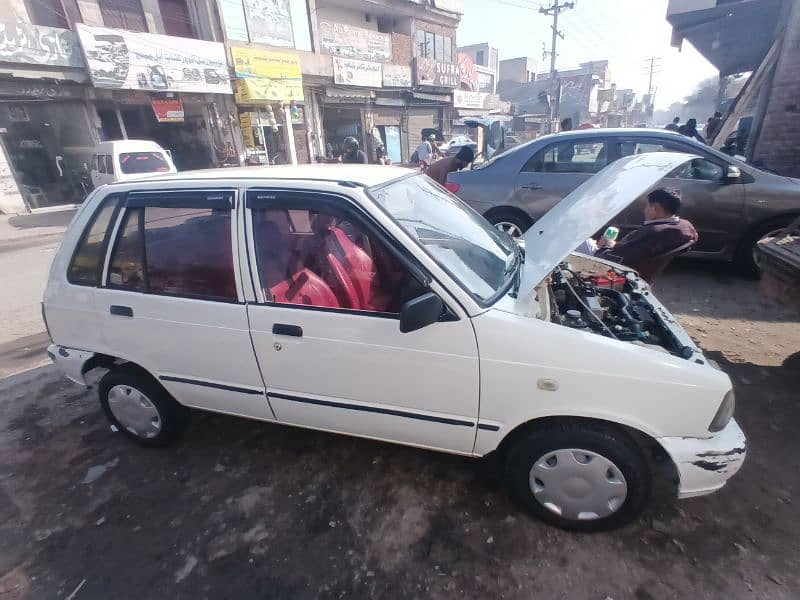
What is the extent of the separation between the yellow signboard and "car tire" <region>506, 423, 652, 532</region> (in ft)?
59.4

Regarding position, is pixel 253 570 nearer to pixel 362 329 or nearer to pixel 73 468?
pixel 362 329

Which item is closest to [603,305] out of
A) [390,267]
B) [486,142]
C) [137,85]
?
[390,267]

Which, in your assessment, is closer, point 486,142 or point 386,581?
point 386,581

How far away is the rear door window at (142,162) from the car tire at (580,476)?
42.7ft

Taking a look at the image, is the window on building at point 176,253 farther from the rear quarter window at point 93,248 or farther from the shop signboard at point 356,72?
the shop signboard at point 356,72

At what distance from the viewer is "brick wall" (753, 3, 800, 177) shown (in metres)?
6.87

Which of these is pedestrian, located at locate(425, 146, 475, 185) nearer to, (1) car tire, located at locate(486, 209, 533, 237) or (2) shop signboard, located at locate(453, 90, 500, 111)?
(1) car tire, located at locate(486, 209, 533, 237)

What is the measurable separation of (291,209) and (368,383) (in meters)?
1.00

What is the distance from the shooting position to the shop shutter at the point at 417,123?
82.1ft

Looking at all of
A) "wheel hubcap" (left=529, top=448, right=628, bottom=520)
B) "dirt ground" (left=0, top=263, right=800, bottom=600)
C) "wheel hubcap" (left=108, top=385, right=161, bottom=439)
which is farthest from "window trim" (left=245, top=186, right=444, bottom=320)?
"wheel hubcap" (left=108, top=385, right=161, bottom=439)

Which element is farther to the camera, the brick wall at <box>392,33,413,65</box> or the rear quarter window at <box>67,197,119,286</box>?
the brick wall at <box>392,33,413,65</box>

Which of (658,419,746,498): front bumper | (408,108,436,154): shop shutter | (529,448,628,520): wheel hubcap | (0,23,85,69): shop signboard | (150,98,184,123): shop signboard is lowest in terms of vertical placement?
(529,448,628,520): wheel hubcap

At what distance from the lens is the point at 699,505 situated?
7.30ft

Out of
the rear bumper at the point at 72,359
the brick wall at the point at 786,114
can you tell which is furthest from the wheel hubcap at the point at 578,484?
the brick wall at the point at 786,114
